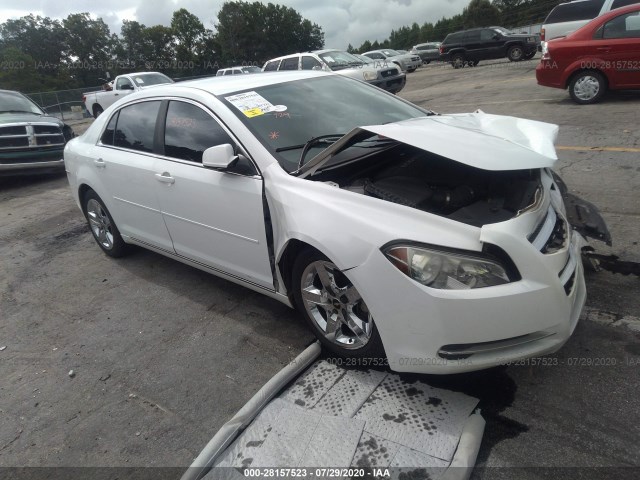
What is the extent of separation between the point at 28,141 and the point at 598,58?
10594 mm

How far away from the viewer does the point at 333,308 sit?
2658mm

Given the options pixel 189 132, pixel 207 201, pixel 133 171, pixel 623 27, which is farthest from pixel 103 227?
pixel 623 27

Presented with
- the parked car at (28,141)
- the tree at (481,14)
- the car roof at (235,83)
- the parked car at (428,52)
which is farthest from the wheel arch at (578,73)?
the tree at (481,14)

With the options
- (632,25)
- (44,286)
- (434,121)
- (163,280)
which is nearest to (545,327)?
(434,121)

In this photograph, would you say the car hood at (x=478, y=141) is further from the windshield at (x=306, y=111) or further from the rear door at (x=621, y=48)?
the rear door at (x=621, y=48)

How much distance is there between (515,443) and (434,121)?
206cm

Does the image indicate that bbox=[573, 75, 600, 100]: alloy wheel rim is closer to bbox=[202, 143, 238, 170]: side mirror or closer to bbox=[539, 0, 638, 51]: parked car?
bbox=[539, 0, 638, 51]: parked car

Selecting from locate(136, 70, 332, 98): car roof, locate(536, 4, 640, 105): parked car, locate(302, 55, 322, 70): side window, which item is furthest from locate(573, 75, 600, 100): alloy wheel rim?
locate(302, 55, 322, 70): side window

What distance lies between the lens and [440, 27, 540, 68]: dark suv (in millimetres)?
19953

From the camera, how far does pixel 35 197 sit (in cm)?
798

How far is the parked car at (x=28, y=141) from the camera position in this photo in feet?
27.7

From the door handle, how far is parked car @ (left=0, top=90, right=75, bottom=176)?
6766 mm

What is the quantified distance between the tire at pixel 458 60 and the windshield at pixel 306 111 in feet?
69.6

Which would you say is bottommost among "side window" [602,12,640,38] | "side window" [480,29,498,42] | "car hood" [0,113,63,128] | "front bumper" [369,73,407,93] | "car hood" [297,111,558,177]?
"car hood" [297,111,558,177]
